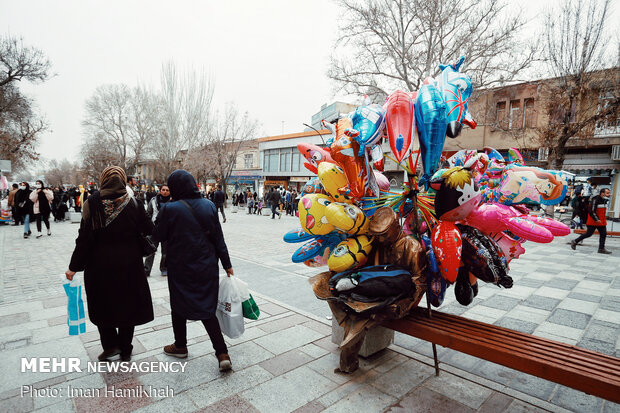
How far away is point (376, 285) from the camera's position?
2.34 m

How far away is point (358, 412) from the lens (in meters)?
2.20

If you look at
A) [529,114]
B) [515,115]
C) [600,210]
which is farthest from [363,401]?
[515,115]

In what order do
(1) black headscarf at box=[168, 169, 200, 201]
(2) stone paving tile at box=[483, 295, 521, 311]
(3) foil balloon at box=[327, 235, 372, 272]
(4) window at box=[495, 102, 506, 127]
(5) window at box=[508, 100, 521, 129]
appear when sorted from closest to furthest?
(3) foil balloon at box=[327, 235, 372, 272] → (1) black headscarf at box=[168, 169, 200, 201] → (2) stone paving tile at box=[483, 295, 521, 311] → (4) window at box=[495, 102, 506, 127] → (5) window at box=[508, 100, 521, 129]

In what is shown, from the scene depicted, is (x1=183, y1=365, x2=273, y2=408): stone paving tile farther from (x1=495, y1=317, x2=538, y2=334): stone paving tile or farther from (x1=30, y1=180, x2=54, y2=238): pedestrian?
(x1=30, y1=180, x2=54, y2=238): pedestrian

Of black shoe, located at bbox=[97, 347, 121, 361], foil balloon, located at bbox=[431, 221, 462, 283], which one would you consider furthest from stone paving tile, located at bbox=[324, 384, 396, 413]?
black shoe, located at bbox=[97, 347, 121, 361]

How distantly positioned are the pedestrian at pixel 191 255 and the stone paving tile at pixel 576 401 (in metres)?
2.55

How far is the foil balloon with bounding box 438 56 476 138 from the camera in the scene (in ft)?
7.18

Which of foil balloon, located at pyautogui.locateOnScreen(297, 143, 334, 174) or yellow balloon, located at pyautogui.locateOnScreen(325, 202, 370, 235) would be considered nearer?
yellow balloon, located at pyautogui.locateOnScreen(325, 202, 370, 235)

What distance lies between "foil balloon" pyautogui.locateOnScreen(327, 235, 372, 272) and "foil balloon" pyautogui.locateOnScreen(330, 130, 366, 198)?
36cm

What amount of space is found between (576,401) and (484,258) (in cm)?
134

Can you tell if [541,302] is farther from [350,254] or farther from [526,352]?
[350,254]

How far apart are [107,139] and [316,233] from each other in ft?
136

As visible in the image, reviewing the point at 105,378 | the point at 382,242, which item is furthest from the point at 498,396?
the point at 105,378

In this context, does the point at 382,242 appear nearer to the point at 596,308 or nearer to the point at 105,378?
the point at 105,378
